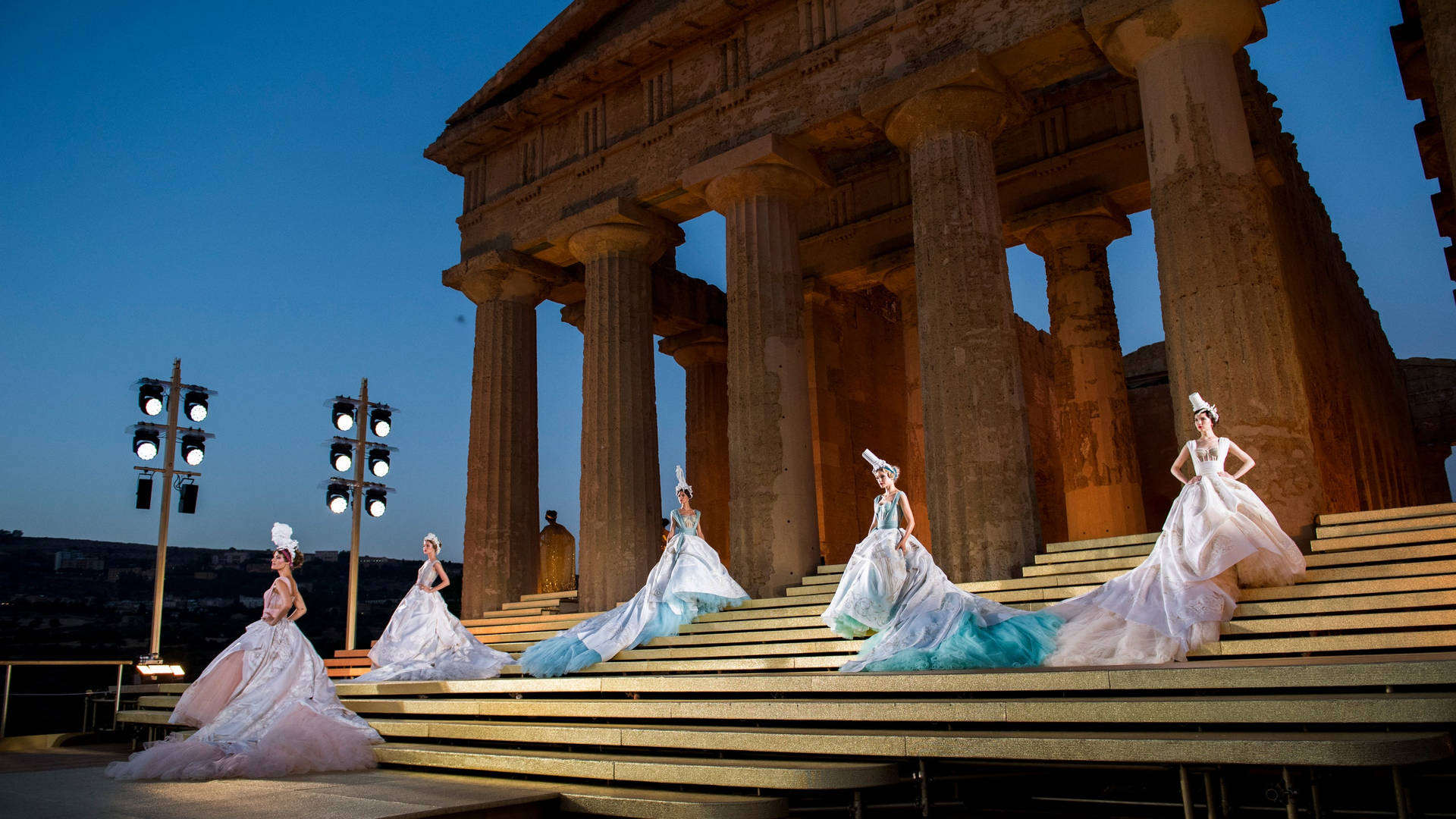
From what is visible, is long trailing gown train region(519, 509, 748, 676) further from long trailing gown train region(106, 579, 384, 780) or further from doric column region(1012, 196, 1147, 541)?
doric column region(1012, 196, 1147, 541)

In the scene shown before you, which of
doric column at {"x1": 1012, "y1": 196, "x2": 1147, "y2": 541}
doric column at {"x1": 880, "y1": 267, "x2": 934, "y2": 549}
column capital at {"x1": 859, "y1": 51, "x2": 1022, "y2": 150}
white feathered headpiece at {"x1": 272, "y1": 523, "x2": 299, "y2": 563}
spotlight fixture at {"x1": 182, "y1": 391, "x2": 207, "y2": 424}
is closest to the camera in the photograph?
white feathered headpiece at {"x1": 272, "y1": 523, "x2": 299, "y2": 563}

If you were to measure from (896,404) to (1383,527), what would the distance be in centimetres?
1571

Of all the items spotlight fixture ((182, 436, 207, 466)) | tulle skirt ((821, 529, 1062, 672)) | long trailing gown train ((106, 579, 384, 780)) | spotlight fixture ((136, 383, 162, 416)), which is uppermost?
spotlight fixture ((136, 383, 162, 416))

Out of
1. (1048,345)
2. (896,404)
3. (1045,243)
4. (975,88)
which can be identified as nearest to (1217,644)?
(975,88)

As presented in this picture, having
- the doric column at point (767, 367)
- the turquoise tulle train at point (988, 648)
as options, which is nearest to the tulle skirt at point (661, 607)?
the doric column at point (767, 367)

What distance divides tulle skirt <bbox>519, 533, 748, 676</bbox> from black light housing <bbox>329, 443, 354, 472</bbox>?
779 centimetres

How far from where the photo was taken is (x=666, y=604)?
14.3m

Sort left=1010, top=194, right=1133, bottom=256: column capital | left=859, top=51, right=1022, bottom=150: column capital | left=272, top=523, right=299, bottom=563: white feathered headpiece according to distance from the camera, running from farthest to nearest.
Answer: left=1010, top=194, right=1133, bottom=256: column capital, left=859, top=51, right=1022, bottom=150: column capital, left=272, top=523, right=299, bottom=563: white feathered headpiece

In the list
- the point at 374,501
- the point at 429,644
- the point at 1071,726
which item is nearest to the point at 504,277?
the point at 374,501

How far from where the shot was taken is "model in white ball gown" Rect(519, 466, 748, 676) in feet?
44.5

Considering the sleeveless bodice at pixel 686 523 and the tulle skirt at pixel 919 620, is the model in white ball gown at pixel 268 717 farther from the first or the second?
the sleeveless bodice at pixel 686 523

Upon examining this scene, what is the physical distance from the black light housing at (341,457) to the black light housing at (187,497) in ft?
8.03

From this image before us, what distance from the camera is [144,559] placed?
3080 cm

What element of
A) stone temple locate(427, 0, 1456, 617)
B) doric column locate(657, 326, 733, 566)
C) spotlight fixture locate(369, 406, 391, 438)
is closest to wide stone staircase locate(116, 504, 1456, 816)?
stone temple locate(427, 0, 1456, 617)
